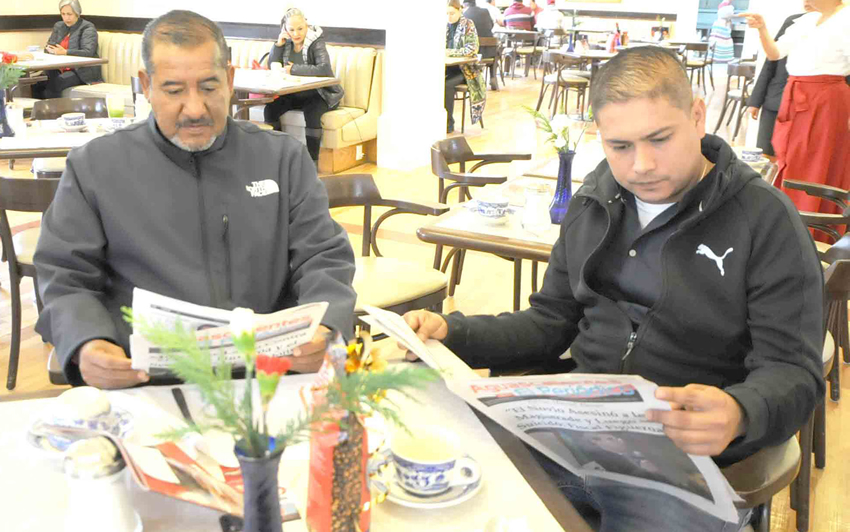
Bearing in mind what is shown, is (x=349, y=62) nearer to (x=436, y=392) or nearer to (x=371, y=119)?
(x=371, y=119)

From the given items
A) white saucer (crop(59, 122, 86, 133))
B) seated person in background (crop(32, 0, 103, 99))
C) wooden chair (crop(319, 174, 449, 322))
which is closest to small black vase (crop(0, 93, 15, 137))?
white saucer (crop(59, 122, 86, 133))

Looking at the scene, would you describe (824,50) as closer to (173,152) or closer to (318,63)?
(173,152)

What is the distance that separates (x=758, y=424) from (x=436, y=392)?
0.53 meters

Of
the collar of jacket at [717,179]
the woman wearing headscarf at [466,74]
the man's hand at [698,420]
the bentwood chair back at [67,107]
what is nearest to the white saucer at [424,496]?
the man's hand at [698,420]

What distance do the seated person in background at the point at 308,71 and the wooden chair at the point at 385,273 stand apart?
3712 millimetres

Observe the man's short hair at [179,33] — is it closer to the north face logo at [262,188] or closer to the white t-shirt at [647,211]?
the north face logo at [262,188]

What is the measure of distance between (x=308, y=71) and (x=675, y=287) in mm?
5449

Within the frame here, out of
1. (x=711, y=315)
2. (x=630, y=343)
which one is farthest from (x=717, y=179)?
(x=630, y=343)

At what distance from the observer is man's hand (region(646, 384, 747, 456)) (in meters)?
1.15

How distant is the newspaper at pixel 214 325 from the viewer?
3.50 feet

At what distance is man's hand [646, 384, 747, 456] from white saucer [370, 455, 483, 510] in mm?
280

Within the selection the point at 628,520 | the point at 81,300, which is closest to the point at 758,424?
the point at 628,520

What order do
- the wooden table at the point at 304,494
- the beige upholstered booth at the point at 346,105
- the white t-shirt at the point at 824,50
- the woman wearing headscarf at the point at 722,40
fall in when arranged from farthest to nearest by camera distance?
the woman wearing headscarf at the point at 722,40 → the beige upholstered booth at the point at 346,105 → the white t-shirt at the point at 824,50 → the wooden table at the point at 304,494

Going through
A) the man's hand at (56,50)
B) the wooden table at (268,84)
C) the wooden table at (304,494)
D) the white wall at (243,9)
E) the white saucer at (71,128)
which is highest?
the white wall at (243,9)
